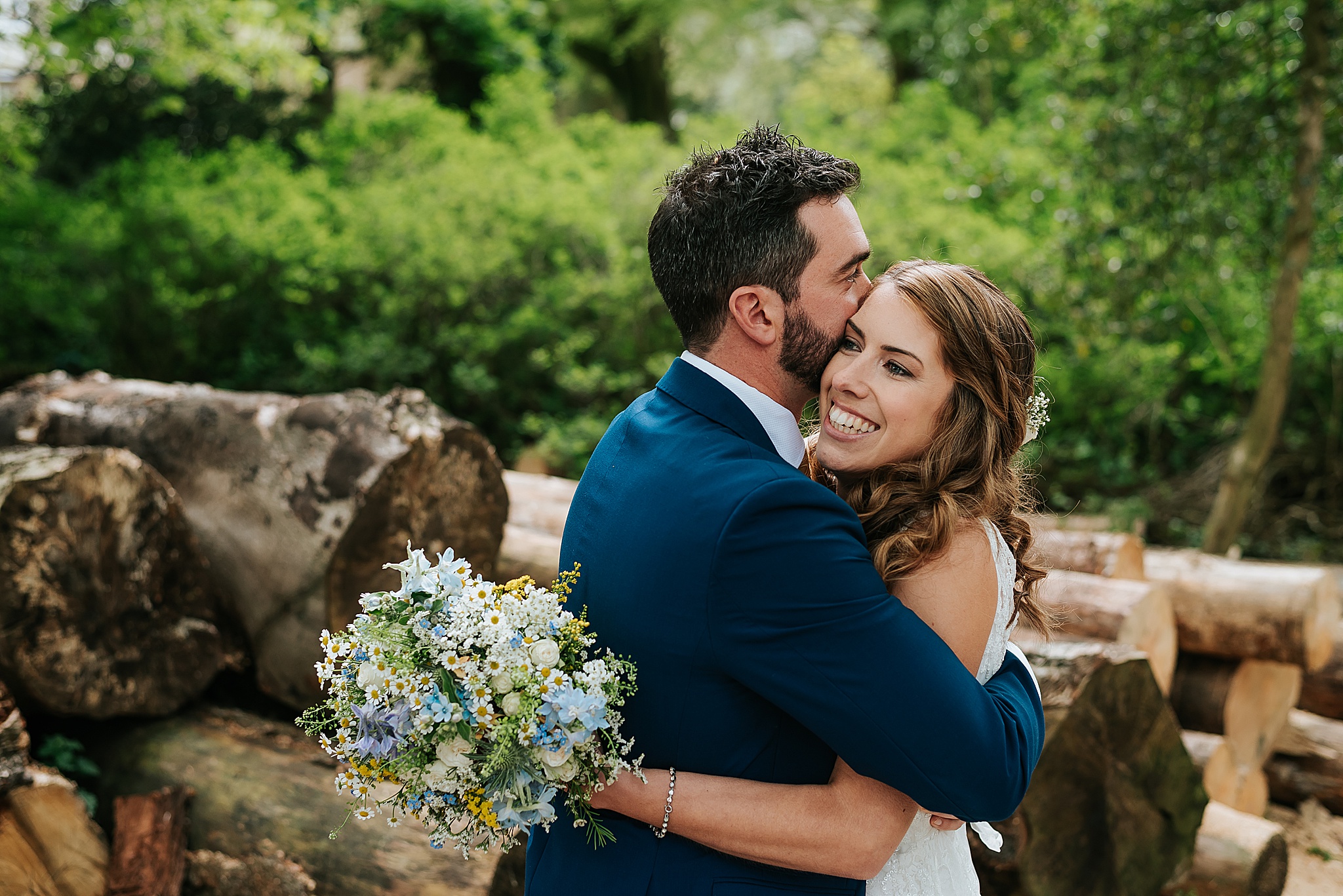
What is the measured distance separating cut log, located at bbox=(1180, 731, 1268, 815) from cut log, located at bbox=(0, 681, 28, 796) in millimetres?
4679

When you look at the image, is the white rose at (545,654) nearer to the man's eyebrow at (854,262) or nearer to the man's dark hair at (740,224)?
the man's dark hair at (740,224)

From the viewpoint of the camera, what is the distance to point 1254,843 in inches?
143

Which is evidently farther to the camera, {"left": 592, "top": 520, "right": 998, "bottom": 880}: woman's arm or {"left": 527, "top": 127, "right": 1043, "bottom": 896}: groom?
{"left": 592, "top": 520, "right": 998, "bottom": 880}: woman's arm

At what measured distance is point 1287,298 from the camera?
5.85 m

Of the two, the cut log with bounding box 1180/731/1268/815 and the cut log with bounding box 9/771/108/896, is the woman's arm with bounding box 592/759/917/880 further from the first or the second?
the cut log with bounding box 1180/731/1268/815

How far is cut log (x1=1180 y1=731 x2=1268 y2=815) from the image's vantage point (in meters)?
4.57

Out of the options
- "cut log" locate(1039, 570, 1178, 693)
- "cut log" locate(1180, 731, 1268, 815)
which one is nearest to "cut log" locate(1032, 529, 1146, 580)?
"cut log" locate(1039, 570, 1178, 693)

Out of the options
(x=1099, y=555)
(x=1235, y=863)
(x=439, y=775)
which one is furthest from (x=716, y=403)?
(x=1099, y=555)

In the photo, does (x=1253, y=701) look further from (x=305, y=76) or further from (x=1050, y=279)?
(x=305, y=76)

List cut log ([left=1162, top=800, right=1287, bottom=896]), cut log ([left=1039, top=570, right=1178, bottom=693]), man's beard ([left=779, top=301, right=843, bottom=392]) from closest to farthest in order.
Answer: man's beard ([left=779, top=301, right=843, bottom=392]) < cut log ([left=1162, top=800, right=1287, bottom=896]) < cut log ([left=1039, top=570, right=1178, bottom=693])

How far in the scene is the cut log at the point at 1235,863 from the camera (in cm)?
358

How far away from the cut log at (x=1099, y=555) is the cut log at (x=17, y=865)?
4.43 m

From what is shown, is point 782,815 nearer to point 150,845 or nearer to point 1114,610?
point 150,845

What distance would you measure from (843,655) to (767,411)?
0.54 metres
